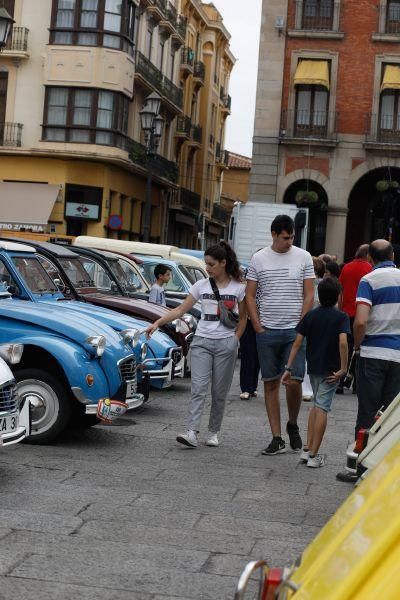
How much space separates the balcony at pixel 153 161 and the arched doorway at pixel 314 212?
532cm

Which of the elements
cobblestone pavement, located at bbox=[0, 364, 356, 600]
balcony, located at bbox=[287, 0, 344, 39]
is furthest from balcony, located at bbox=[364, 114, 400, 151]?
cobblestone pavement, located at bbox=[0, 364, 356, 600]

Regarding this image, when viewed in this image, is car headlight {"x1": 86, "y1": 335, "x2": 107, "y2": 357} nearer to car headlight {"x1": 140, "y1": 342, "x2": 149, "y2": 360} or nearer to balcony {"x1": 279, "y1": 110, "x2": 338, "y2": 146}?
car headlight {"x1": 140, "y1": 342, "x2": 149, "y2": 360}

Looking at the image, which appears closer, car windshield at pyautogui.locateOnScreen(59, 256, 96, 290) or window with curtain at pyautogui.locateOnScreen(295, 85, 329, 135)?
car windshield at pyautogui.locateOnScreen(59, 256, 96, 290)

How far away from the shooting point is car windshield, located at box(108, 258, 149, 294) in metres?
16.8

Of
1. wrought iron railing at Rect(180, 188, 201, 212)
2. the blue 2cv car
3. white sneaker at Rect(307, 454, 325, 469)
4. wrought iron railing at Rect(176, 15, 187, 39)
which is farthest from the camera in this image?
wrought iron railing at Rect(180, 188, 201, 212)

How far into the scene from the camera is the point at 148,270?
19.6 metres

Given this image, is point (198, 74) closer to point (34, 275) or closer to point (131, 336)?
point (34, 275)

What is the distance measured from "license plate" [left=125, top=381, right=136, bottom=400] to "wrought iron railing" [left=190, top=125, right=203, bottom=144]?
51.8 metres

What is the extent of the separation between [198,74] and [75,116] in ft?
69.1

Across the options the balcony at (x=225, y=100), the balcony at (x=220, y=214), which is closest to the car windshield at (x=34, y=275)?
the balcony at (x=220, y=214)

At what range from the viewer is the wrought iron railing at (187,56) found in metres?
58.1

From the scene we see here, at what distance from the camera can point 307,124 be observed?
41188 millimetres

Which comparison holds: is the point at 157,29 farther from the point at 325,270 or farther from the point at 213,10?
the point at 325,270

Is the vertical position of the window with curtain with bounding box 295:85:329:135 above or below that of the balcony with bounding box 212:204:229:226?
above
